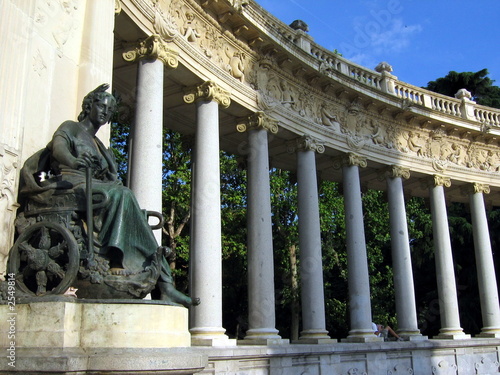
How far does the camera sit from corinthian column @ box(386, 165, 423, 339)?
50469 mm

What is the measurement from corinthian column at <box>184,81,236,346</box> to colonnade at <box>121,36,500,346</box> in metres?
0.06

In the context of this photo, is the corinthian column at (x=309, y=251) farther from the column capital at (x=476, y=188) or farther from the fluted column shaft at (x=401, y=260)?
the column capital at (x=476, y=188)

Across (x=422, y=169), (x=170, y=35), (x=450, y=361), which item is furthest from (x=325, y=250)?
(x=170, y=35)

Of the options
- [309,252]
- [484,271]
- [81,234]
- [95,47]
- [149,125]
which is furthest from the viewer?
[484,271]

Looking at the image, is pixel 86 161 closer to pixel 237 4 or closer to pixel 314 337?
pixel 237 4

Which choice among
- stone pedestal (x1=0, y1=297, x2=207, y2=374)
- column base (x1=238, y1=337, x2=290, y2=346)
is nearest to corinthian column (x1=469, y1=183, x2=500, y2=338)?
column base (x1=238, y1=337, x2=290, y2=346)

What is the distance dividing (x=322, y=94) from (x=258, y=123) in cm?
1126

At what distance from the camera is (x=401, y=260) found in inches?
2050

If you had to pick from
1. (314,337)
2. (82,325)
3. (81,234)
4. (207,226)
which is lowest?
(314,337)

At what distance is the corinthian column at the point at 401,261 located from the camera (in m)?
50.5

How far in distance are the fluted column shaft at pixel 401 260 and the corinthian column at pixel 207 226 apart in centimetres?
2386

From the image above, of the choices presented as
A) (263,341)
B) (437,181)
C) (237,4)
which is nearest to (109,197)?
(263,341)

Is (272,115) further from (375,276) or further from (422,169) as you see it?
(375,276)

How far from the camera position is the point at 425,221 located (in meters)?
85.9
